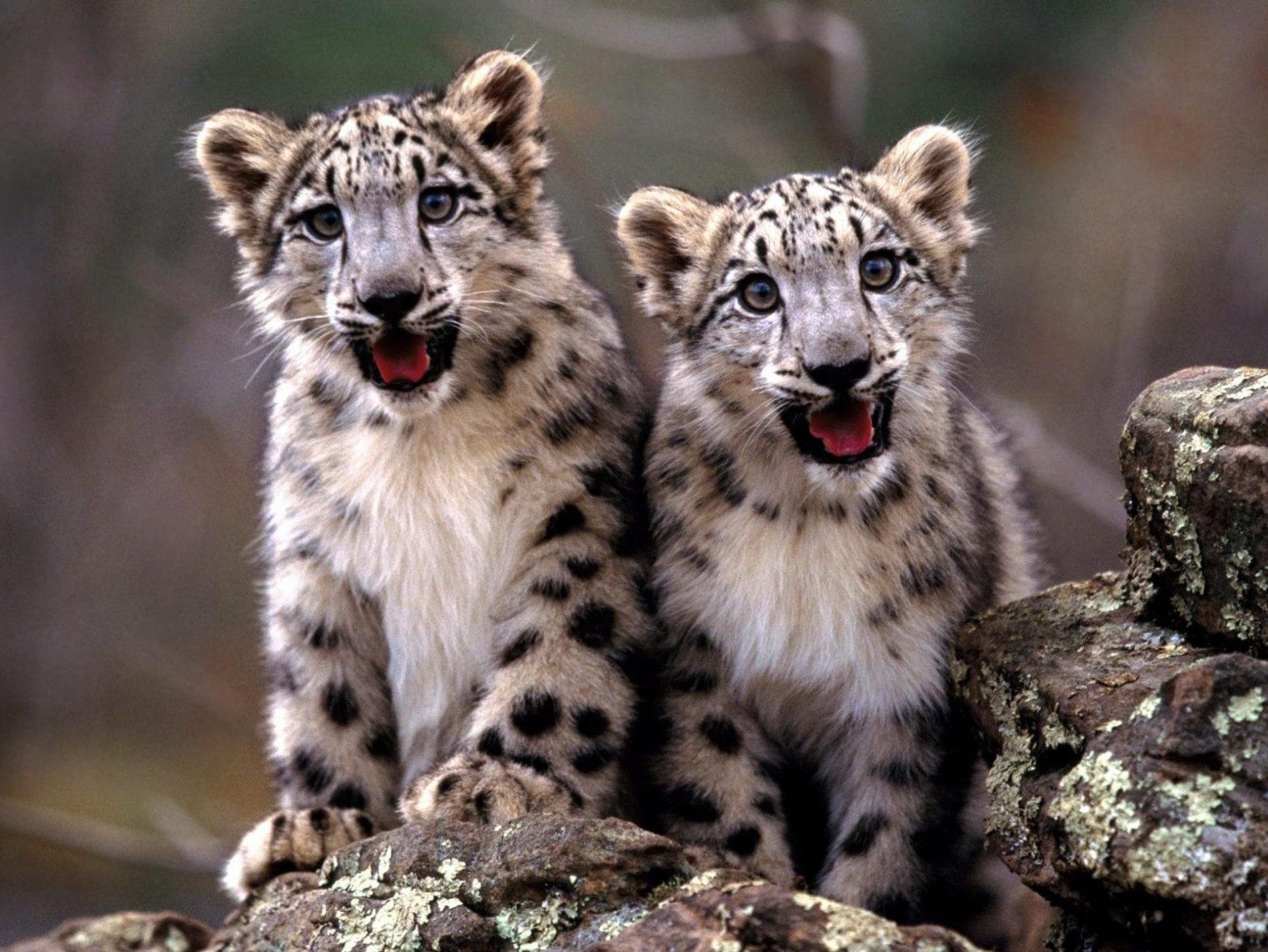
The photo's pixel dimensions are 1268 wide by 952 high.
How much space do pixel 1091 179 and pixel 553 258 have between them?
609 centimetres

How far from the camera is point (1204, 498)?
3.79 meters

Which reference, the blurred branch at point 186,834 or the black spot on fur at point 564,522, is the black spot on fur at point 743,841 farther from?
the blurred branch at point 186,834

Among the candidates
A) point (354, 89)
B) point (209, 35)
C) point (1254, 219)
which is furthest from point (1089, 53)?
point (209, 35)

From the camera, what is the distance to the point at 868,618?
4.79 m

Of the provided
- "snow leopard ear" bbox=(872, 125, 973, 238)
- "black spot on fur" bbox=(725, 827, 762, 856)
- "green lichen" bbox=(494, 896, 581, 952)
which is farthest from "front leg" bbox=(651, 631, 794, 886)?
"snow leopard ear" bbox=(872, 125, 973, 238)

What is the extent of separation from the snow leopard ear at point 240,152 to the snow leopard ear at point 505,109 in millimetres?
563

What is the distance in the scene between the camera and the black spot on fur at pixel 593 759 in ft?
15.7

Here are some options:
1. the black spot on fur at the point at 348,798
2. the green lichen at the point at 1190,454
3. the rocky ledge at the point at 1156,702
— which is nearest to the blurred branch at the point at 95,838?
the black spot on fur at the point at 348,798

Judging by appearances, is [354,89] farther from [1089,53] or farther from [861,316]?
[861,316]

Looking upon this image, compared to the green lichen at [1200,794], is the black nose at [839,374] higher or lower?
higher

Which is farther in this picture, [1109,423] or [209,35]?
[209,35]

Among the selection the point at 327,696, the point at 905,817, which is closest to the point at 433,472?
the point at 327,696

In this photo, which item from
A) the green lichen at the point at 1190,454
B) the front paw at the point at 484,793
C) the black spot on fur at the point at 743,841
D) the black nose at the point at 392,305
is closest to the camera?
the green lichen at the point at 1190,454

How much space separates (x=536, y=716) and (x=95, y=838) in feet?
21.0
